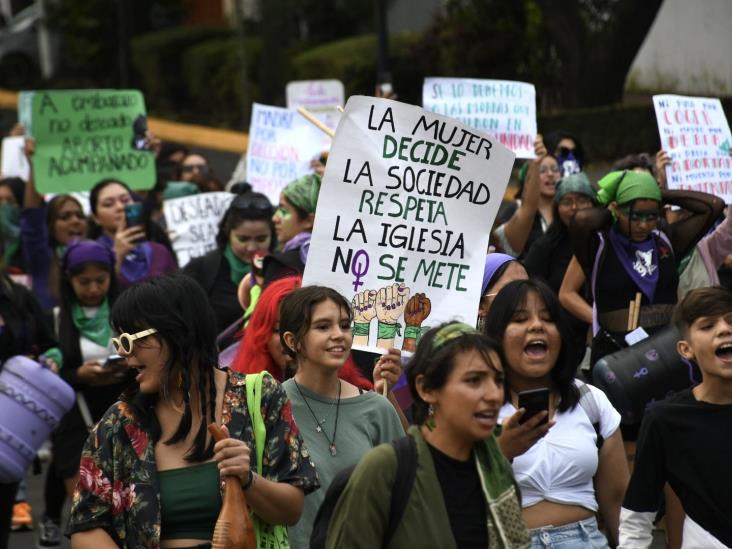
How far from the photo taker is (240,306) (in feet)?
27.0

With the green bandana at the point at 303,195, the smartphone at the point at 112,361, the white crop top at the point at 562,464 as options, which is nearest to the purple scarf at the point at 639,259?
the green bandana at the point at 303,195

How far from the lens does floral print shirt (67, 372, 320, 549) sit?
4250 mm

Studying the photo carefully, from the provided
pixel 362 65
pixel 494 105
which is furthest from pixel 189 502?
pixel 362 65

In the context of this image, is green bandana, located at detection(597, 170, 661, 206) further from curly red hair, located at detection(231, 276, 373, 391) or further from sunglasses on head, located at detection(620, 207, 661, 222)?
curly red hair, located at detection(231, 276, 373, 391)

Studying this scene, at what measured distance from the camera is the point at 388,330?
18.9 feet

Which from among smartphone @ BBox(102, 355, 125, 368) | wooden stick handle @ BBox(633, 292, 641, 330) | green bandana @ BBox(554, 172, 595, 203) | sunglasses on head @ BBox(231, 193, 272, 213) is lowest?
smartphone @ BBox(102, 355, 125, 368)

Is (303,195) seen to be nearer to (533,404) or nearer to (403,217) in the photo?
(403,217)

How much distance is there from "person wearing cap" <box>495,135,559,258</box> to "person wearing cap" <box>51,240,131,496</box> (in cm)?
219

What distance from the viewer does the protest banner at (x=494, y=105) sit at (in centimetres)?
953

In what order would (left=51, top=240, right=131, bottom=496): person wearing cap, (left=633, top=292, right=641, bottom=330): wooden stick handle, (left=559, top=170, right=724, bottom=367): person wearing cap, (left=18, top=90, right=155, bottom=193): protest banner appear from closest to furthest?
(left=633, top=292, right=641, bottom=330): wooden stick handle, (left=559, top=170, right=724, bottom=367): person wearing cap, (left=51, top=240, right=131, bottom=496): person wearing cap, (left=18, top=90, right=155, bottom=193): protest banner

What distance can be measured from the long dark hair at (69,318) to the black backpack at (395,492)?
4013 millimetres

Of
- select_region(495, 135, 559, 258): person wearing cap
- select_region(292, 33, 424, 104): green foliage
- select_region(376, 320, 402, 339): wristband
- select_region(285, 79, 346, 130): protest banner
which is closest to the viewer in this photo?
select_region(376, 320, 402, 339): wristband

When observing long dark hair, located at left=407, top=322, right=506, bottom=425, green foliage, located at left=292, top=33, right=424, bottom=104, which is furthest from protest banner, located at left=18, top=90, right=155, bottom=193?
green foliage, located at left=292, top=33, right=424, bottom=104

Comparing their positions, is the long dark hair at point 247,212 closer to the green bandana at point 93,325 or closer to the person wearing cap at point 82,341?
the person wearing cap at point 82,341
